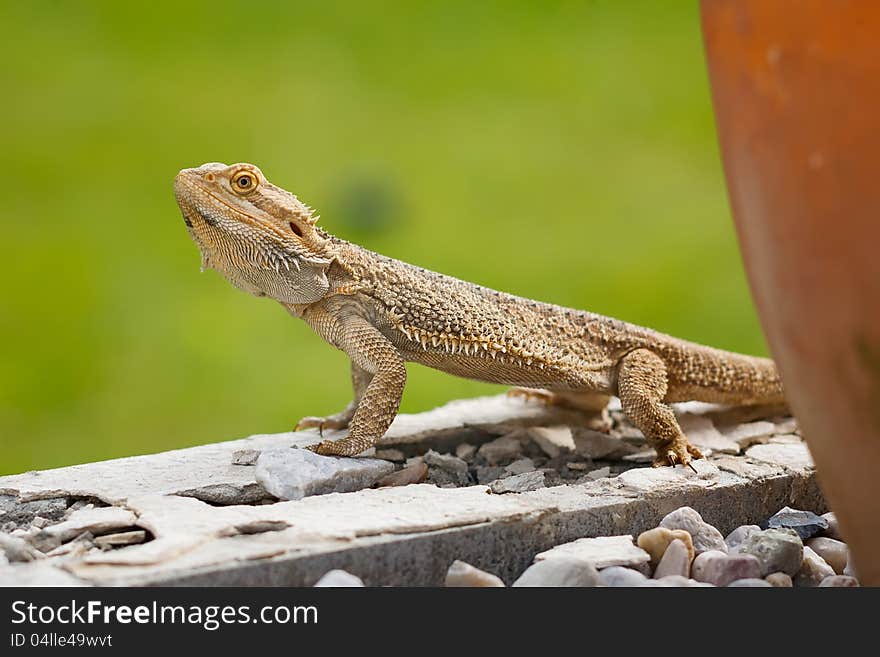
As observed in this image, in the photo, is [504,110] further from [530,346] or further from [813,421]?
[813,421]

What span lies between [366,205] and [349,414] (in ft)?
8.09

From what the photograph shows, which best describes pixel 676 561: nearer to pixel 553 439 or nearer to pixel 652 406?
pixel 652 406

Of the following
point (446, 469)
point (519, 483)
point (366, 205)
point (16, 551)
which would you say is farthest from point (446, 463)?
point (366, 205)

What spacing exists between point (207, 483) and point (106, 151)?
10.6ft

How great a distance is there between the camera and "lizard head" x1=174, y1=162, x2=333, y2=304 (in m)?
2.68

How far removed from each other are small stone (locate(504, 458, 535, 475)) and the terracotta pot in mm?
1108

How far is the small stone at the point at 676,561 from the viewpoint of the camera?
2199mm

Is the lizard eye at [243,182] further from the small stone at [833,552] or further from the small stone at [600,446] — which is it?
the small stone at [833,552]

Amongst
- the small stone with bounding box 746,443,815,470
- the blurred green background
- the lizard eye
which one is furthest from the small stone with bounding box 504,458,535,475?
the blurred green background

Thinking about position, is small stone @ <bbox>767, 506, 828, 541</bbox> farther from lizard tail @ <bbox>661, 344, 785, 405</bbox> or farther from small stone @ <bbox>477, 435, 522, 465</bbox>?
small stone @ <bbox>477, 435, 522, 465</bbox>

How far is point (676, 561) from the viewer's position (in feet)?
7.25

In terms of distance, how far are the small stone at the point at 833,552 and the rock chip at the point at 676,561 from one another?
1.20ft

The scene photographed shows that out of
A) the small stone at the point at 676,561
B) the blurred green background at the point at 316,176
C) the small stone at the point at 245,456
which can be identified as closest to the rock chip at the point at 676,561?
the small stone at the point at 676,561
